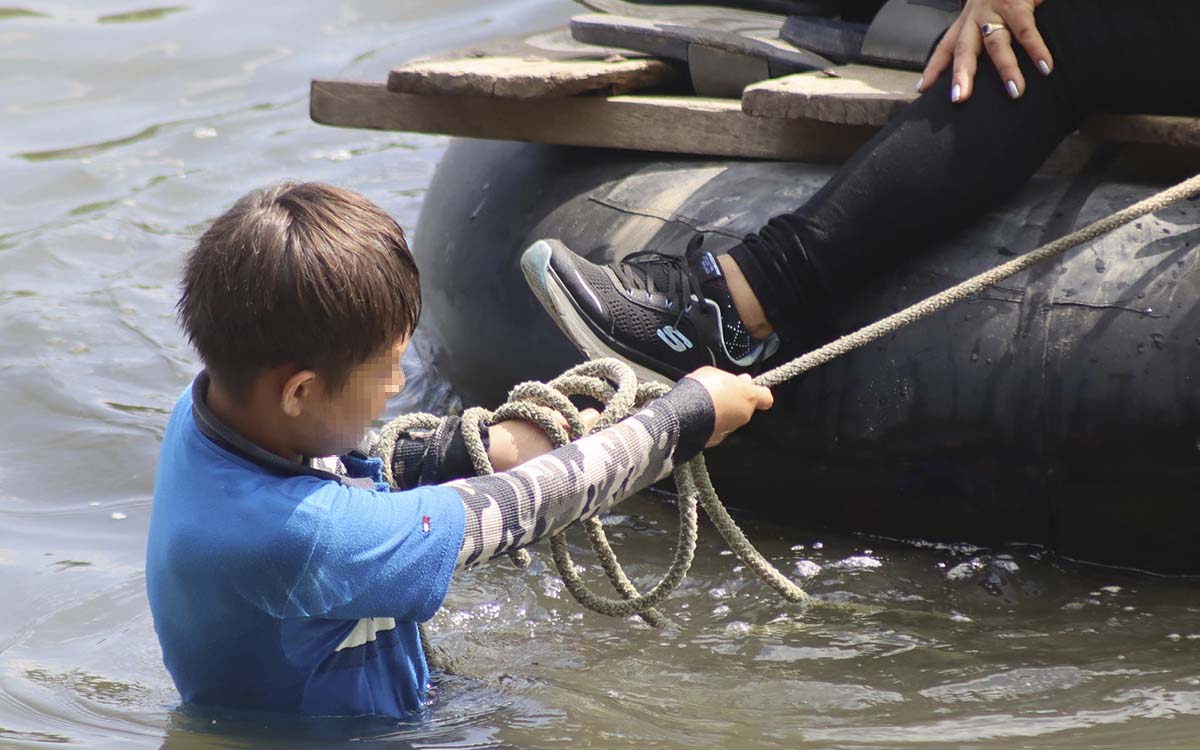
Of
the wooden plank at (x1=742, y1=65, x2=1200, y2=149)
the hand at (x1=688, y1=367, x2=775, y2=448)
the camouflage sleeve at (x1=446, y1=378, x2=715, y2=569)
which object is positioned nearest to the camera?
the camouflage sleeve at (x1=446, y1=378, x2=715, y2=569)

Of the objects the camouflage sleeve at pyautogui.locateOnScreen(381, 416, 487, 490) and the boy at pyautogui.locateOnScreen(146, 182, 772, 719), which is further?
the camouflage sleeve at pyautogui.locateOnScreen(381, 416, 487, 490)

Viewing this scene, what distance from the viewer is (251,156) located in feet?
19.3

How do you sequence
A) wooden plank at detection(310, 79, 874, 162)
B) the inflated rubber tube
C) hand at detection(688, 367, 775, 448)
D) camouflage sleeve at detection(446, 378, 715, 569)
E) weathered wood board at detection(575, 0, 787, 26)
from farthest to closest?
weathered wood board at detection(575, 0, 787, 26)
wooden plank at detection(310, 79, 874, 162)
the inflated rubber tube
hand at detection(688, 367, 775, 448)
camouflage sleeve at detection(446, 378, 715, 569)

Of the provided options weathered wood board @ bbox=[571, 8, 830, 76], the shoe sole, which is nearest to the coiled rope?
the shoe sole

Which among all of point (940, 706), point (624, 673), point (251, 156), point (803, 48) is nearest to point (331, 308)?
point (624, 673)

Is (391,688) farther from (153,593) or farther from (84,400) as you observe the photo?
(84,400)

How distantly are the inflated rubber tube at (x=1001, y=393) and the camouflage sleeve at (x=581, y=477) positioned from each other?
0.70m

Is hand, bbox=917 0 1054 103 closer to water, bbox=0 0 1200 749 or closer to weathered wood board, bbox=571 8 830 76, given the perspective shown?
weathered wood board, bbox=571 8 830 76

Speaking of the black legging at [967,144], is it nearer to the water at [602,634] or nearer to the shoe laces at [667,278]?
the shoe laces at [667,278]

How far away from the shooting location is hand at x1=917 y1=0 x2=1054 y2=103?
2709 mm

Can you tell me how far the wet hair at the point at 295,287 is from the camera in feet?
5.90

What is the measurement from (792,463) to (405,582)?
4.04ft

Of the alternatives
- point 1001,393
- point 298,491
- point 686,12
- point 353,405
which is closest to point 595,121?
point 686,12

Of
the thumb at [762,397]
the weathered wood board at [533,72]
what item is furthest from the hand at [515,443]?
the weathered wood board at [533,72]
